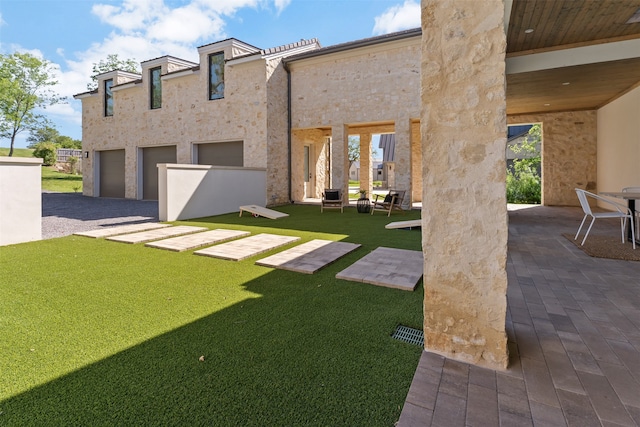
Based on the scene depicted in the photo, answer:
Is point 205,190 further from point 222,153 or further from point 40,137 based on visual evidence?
point 40,137

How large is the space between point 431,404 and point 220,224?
697 cm

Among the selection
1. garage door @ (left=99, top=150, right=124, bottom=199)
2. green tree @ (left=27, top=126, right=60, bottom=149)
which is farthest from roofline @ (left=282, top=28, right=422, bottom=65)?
green tree @ (left=27, top=126, right=60, bottom=149)

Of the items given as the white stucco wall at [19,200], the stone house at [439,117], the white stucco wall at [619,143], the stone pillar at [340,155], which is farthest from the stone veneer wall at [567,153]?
the white stucco wall at [19,200]

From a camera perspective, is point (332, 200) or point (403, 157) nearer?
point (332, 200)

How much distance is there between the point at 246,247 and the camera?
5152 millimetres

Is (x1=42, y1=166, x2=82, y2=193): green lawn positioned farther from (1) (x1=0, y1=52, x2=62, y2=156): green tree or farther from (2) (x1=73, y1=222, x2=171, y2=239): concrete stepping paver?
(2) (x1=73, y1=222, x2=171, y2=239): concrete stepping paver

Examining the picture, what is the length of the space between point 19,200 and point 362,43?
10367 millimetres

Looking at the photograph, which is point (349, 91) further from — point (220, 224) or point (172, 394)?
point (172, 394)

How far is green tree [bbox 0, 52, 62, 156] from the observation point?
23.8 metres

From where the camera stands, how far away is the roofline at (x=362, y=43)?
414 inches

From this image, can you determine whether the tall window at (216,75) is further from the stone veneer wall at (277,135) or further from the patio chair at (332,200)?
the patio chair at (332,200)

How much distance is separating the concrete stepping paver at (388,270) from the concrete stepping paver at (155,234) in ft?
12.9

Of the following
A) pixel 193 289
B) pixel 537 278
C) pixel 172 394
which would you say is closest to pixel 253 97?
pixel 193 289

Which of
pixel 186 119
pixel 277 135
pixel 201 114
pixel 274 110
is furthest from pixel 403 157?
pixel 186 119
